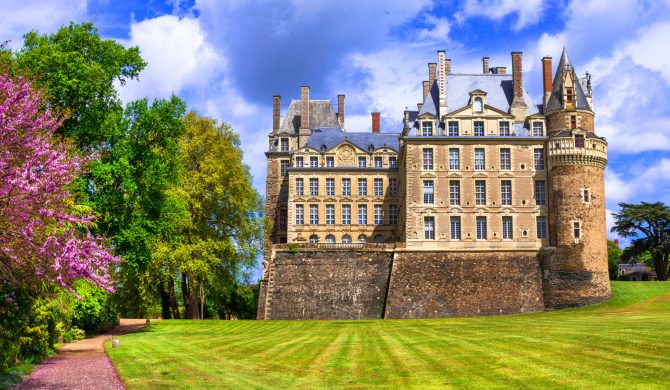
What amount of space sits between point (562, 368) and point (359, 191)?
43223 mm

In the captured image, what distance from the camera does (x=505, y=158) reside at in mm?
50938

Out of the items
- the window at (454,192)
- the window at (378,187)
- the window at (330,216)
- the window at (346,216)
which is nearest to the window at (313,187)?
the window at (330,216)

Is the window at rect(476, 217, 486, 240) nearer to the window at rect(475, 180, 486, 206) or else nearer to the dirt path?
the window at rect(475, 180, 486, 206)

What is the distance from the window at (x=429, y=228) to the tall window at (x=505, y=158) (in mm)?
6350

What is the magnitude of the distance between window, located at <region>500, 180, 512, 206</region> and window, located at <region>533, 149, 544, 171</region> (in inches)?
86.2

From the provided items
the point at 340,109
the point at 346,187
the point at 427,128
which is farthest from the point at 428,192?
the point at 340,109

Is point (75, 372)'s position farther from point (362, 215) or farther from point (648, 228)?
point (648, 228)

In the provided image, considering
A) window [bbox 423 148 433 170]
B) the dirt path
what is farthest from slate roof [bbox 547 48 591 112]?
the dirt path

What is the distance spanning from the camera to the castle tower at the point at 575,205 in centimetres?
4606

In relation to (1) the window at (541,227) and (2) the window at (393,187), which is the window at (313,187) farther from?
(1) the window at (541,227)

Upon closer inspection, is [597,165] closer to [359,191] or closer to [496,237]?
[496,237]

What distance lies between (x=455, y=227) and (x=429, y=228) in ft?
5.96

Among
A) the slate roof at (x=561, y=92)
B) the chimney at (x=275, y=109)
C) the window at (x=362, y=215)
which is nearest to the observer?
the slate roof at (x=561, y=92)

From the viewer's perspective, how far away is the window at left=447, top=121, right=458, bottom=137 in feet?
169
